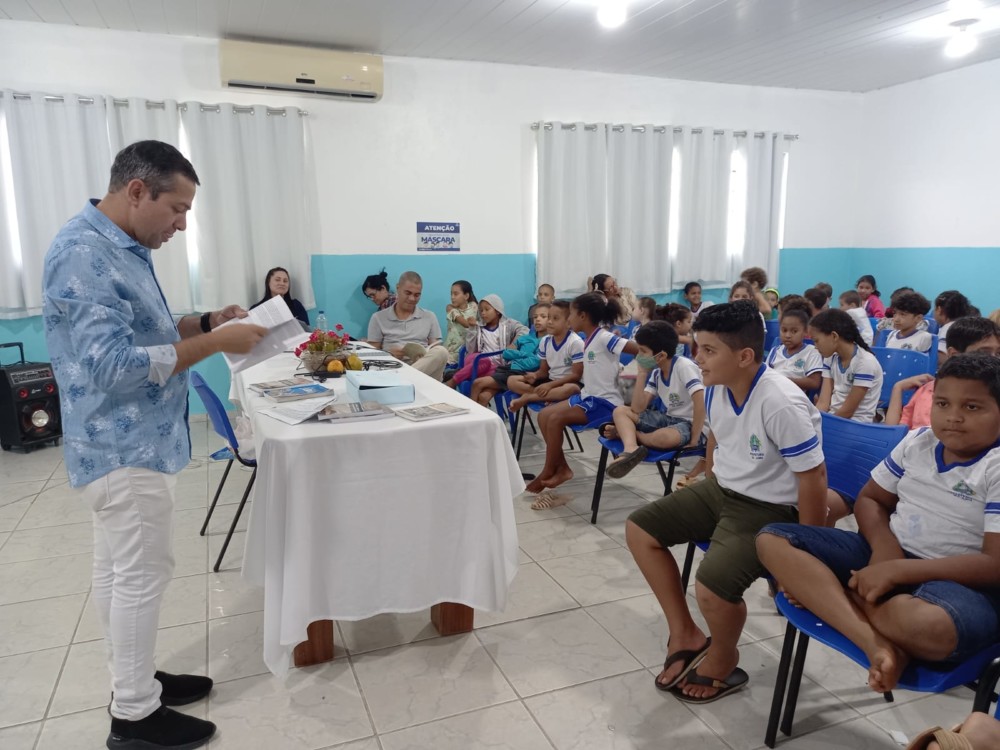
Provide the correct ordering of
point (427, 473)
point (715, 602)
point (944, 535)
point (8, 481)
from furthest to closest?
point (8, 481), point (427, 473), point (715, 602), point (944, 535)

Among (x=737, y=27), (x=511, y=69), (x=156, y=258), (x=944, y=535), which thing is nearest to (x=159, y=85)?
(x=156, y=258)

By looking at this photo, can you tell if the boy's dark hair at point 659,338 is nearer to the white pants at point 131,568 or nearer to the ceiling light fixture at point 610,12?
the white pants at point 131,568

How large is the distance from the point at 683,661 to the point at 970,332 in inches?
82.0

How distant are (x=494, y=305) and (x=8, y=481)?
11.1ft

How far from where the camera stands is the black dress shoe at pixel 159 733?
177 centimetres

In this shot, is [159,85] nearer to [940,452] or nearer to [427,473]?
[427,473]

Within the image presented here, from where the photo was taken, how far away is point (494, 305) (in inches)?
203

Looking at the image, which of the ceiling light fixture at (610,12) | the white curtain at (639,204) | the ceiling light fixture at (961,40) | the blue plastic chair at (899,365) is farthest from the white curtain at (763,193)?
the blue plastic chair at (899,365)

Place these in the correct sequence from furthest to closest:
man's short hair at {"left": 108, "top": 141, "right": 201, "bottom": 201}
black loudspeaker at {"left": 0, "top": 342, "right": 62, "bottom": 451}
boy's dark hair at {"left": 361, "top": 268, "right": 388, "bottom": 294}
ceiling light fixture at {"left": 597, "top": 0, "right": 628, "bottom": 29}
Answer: boy's dark hair at {"left": 361, "top": 268, "right": 388, "bottom": 294} < black loudspeaker at {"left": 0, "top": 342, "right": 62, "bottom": 451} < ceiling light fixture at {"left": 597, "top": 0, "right": 628, "bottom": 29} < man's short hair at {"left": 108, "top": 141, "right": 201, "bottom": 201}

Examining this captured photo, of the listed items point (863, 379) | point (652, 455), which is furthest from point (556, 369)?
point (863, 379)

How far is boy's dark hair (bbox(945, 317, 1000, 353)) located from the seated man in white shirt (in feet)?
10.3

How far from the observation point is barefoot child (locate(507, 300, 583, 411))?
393 cm

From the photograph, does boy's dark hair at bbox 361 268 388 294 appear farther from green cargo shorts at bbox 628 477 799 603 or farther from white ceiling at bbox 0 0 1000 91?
green cargo shorts at bbox 628 477 799 603

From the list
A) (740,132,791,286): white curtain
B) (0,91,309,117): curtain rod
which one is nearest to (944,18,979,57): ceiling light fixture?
(740,132,791,286): white curtain
